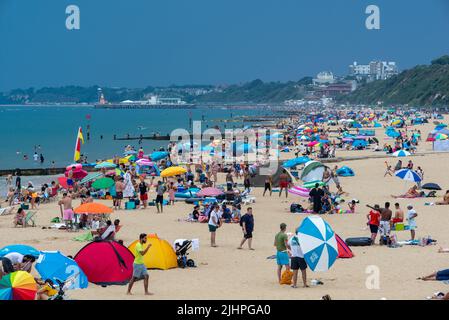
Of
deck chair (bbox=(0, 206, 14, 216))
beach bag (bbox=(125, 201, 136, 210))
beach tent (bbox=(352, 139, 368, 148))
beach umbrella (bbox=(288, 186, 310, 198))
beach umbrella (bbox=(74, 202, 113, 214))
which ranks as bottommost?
deck chair (bbox=(0, 206, 14, 216))

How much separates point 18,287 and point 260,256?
5934 millimetres

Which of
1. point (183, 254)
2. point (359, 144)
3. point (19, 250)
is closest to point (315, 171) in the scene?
point (183, 254)

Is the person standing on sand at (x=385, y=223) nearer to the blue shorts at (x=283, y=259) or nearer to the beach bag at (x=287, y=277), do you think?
the blue shorts at (x=283, y=259)

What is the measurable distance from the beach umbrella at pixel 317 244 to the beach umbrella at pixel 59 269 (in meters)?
3.55

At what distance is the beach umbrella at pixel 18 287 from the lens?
33.9 ft

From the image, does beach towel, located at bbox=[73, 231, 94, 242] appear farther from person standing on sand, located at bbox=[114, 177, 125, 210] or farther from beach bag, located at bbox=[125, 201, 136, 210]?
beach bag, located at bbox=[125, 201, 136, 210]

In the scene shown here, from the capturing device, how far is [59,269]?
1203cm

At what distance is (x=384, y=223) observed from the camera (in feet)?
52.1

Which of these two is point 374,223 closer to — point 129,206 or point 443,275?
point 443,275

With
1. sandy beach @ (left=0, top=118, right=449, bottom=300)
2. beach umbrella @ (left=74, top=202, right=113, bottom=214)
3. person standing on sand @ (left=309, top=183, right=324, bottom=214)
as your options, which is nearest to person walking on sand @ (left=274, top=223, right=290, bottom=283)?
sandy beach @ (left=0, top=118, right=449, bottom=300)

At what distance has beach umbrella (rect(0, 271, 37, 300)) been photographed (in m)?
10.3

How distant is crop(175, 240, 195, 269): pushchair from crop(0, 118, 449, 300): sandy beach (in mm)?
204

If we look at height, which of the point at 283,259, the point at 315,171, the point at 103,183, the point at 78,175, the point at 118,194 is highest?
the point at 315,171
